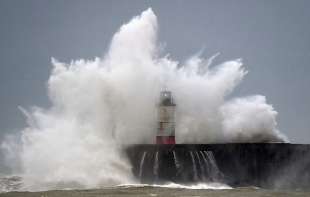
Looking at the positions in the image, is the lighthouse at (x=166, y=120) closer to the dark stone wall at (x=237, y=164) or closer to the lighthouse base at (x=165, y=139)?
the lighthouse base at (x=165, y=139)

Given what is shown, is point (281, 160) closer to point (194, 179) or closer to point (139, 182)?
point (194, 179)

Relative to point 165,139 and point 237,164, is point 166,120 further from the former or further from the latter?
point 237,164

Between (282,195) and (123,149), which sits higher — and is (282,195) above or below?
below

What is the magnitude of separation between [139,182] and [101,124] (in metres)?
6.51

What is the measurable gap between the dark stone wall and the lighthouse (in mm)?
3158

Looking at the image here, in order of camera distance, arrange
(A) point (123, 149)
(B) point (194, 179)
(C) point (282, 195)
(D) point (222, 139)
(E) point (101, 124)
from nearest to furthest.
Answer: (C) point (282, 195)
(B) point (194, 179)
(A) point (123, 149)
(E) point (101, 124)
(D) point (222, 139)

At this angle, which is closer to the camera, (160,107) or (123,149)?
(123,149)

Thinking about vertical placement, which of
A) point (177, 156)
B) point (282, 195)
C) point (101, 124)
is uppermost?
point (101, 124)

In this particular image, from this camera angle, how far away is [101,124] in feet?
120

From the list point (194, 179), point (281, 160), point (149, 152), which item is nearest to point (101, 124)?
A: point (149, 152)

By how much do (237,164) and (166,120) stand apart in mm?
6109

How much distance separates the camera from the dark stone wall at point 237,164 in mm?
31453

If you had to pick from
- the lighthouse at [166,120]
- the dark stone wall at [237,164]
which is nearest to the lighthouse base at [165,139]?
the lighthouse at [166,120]

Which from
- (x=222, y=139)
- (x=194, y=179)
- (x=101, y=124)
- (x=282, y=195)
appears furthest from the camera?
(x=222, y=139)
